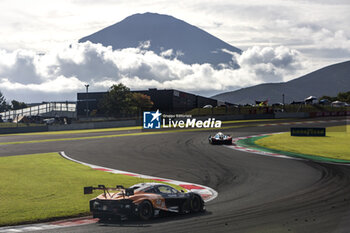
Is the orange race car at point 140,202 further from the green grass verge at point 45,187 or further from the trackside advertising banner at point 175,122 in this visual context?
the trackside advertising banner at point 175,122

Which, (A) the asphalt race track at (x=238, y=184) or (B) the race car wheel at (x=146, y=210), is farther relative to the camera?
(B) the race car wheel at (x=146, y=210)

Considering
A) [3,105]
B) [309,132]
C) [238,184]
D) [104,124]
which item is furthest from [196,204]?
[3,105]

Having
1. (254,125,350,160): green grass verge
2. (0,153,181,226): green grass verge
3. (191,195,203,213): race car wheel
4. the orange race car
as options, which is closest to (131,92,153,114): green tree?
(254,125,350,160): green grass verge

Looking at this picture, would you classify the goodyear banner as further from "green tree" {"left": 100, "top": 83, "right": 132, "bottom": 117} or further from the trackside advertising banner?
"green tree" {"left": 100, "top": 83, "right": 132, "bottom": 117}

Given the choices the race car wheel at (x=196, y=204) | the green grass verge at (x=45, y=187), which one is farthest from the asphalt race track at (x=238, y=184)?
the green grass verge at (x=45, y=187)

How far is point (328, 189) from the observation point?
54.0 feet

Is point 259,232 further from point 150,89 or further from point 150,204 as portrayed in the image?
point 150,89

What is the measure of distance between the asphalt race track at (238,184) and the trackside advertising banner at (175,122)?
26.5 meters

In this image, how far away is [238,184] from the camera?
1797cm

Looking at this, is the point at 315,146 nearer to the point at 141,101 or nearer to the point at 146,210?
the point at 146,210

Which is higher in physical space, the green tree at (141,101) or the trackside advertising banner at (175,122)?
the green tree at (141,101)

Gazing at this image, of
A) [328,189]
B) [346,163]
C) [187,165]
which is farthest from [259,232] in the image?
[346,163]

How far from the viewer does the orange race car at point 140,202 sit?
11.3 m

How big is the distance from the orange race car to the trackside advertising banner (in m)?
48.1
